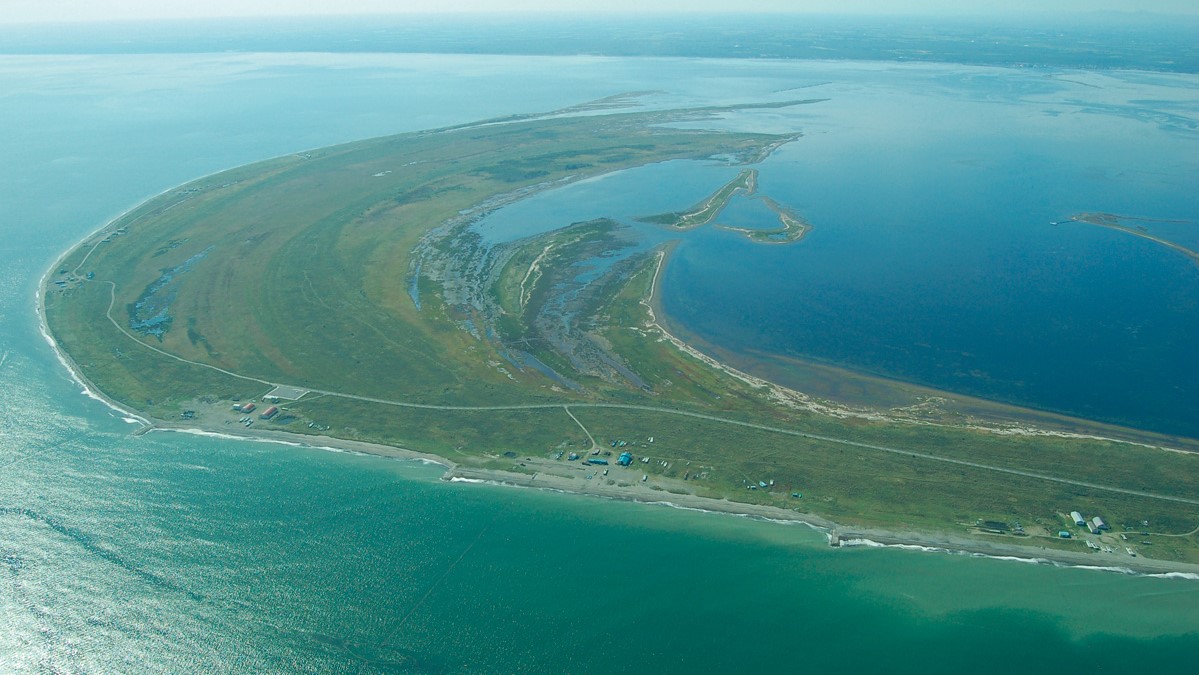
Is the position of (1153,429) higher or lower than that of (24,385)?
lower

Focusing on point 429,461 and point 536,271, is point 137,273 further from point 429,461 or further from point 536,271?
point 429,461

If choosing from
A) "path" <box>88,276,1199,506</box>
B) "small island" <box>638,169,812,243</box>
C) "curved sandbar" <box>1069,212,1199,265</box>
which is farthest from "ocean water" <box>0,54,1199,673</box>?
"curved sandbar" <box>1069,212,1199,265</box>

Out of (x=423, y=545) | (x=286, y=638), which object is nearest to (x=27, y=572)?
(x=286, y=638)

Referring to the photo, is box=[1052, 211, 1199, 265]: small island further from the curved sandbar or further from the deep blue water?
the deep blue water

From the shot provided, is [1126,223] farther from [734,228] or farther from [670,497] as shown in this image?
[670,497]

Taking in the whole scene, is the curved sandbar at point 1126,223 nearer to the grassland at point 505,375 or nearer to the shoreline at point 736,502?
the grassland at point 505,375
